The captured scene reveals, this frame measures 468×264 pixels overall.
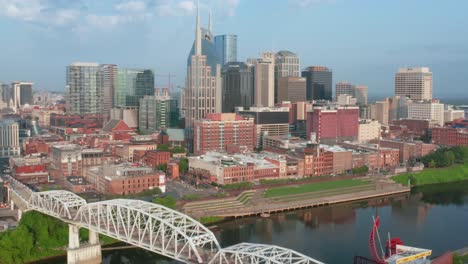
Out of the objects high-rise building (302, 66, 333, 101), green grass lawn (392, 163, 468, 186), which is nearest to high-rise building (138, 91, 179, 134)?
high-rise building (302, 66, 333, 101)

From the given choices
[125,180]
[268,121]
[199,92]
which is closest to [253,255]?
[125,180]

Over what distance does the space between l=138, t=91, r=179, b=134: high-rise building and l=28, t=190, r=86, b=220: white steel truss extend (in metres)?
39.1

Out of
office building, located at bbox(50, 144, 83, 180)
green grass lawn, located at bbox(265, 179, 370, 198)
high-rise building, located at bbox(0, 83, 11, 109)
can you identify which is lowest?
green grass lawn, located at bbox(265, 179, 370, 198)

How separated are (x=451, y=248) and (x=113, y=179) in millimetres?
17001

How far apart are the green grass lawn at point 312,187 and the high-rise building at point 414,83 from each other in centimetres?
4636

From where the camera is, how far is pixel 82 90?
250 ft

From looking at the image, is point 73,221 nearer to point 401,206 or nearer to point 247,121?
point 401,206

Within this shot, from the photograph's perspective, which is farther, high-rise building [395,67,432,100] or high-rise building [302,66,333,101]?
high-rise building [302,66,333,101]

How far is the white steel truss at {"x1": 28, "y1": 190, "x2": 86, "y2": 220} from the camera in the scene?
2078 centimetres

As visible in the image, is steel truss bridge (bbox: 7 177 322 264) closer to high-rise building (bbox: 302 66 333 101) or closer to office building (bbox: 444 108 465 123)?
office building (bbox: 444 108 465 123)

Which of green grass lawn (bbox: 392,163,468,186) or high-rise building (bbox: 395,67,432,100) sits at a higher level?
high-rise building (bbox: 395,67,432,100)

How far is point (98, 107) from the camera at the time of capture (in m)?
77.2

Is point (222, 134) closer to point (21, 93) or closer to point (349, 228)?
point (349, 228)

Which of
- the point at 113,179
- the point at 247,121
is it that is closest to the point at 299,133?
the point at 247,121
